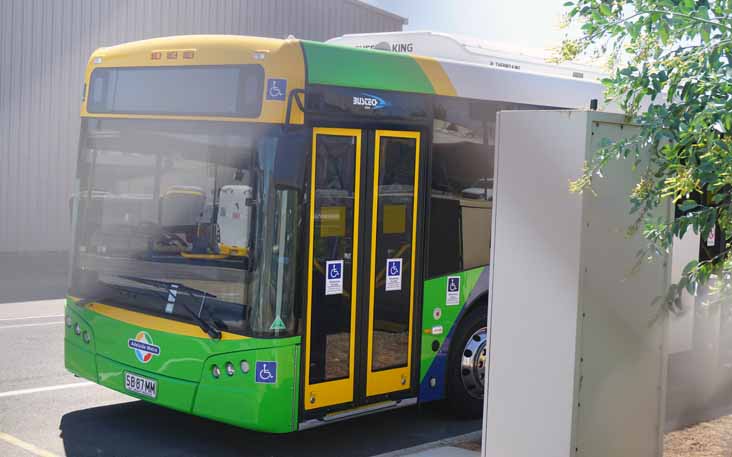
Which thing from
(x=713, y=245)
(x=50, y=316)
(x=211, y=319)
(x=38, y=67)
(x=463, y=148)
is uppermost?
(x=38, y=67)

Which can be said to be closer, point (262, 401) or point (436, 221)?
point (262, 401)

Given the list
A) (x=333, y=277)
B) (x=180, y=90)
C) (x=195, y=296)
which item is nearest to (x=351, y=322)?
(x=333, y=277)

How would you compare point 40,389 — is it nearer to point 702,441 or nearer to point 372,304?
point 372,304

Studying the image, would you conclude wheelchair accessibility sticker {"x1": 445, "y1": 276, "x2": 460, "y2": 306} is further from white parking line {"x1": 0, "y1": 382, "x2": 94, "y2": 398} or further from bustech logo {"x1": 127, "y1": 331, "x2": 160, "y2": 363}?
white parking line {"x1": 0, "y1": 382, "x2": 94, "y2": 398}

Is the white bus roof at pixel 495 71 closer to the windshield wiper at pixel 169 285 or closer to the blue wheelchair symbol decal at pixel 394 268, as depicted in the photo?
the blue wheelchair symbol decal at pixel 394 268

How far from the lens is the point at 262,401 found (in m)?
7.11

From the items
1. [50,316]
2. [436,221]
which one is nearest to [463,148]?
[436,221]

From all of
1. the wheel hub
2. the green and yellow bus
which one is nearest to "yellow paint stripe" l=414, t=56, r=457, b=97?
the green and yellow bus

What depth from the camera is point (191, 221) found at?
25.0ft

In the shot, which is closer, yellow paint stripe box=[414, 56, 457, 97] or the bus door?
the bus door

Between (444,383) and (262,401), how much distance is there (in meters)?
2.15

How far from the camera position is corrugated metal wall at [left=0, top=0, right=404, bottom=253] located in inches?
858

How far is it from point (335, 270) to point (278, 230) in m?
0.66

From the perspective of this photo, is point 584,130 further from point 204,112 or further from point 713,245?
point 713,245
